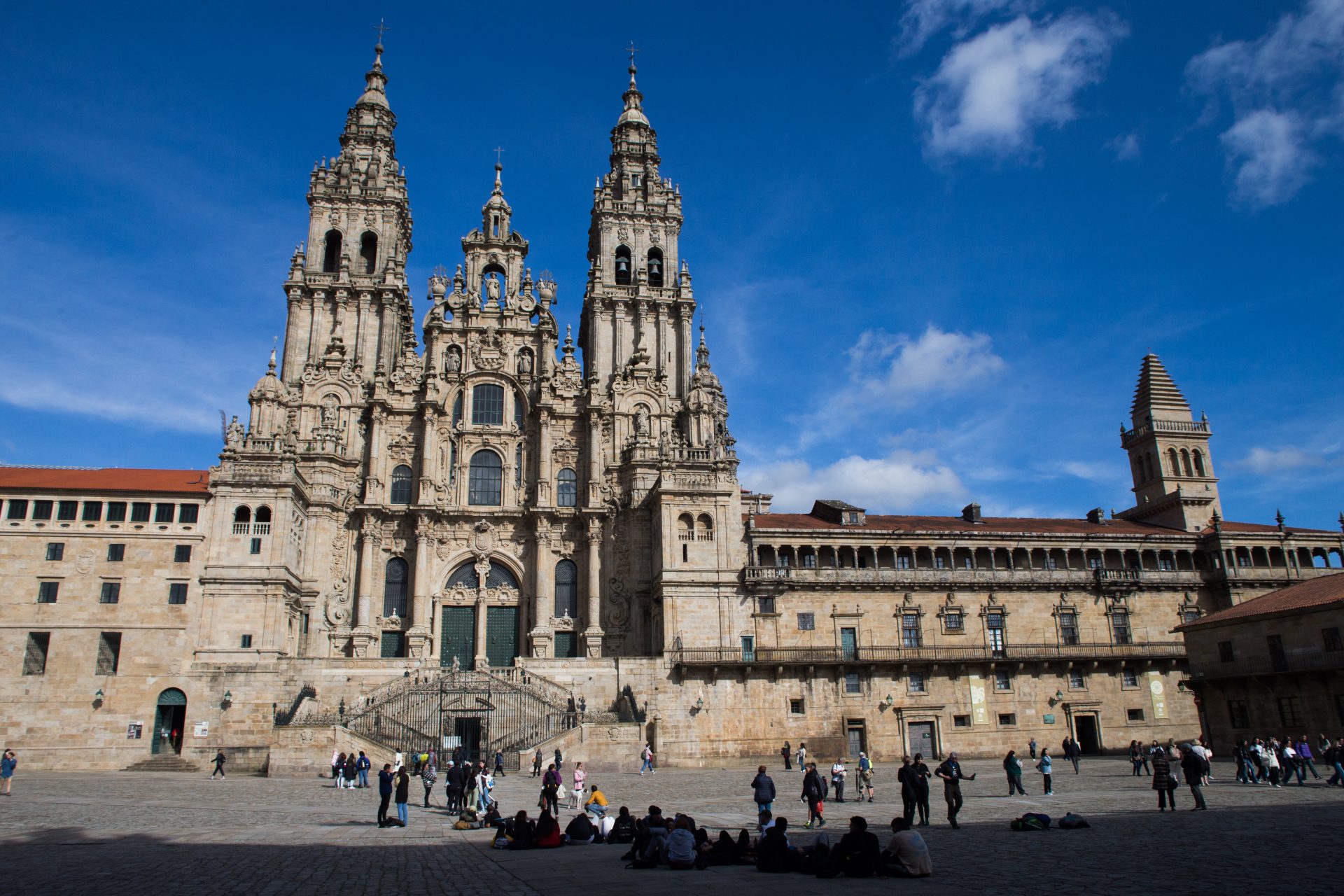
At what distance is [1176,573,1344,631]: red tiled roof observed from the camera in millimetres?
36875

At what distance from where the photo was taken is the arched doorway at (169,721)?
40.6m

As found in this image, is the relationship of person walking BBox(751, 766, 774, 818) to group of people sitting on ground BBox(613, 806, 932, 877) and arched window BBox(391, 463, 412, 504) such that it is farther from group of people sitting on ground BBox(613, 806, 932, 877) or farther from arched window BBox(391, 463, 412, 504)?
arched window BBox(391, 463, 412, 504)

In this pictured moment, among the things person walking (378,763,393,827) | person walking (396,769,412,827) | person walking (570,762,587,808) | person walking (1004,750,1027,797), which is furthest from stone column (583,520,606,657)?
person walking (378,763,393,827)

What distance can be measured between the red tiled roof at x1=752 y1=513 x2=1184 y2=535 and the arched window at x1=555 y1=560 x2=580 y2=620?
10304 millimetres

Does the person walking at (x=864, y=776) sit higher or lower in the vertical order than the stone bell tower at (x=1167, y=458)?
lower

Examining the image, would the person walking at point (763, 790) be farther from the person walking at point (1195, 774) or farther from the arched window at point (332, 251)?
the arched window at point (332, 251)

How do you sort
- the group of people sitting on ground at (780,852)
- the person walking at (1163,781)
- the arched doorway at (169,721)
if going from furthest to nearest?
the arched doorway at (169,721) → the person walking at (1163,781) → the group of people sitting on ground at (780,852)

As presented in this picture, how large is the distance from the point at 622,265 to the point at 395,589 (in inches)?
953

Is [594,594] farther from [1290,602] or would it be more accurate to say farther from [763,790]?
[1290,602]

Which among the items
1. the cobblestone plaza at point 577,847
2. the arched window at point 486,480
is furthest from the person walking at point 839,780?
the arched window at point 486,480

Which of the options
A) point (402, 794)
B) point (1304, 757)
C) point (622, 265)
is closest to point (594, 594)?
point (622, 265)

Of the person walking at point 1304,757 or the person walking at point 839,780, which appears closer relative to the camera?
the person walking at point 839,780

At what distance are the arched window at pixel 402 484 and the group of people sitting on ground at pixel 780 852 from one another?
38306 millimetres

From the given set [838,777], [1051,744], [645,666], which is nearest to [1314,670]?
[1051,744]
